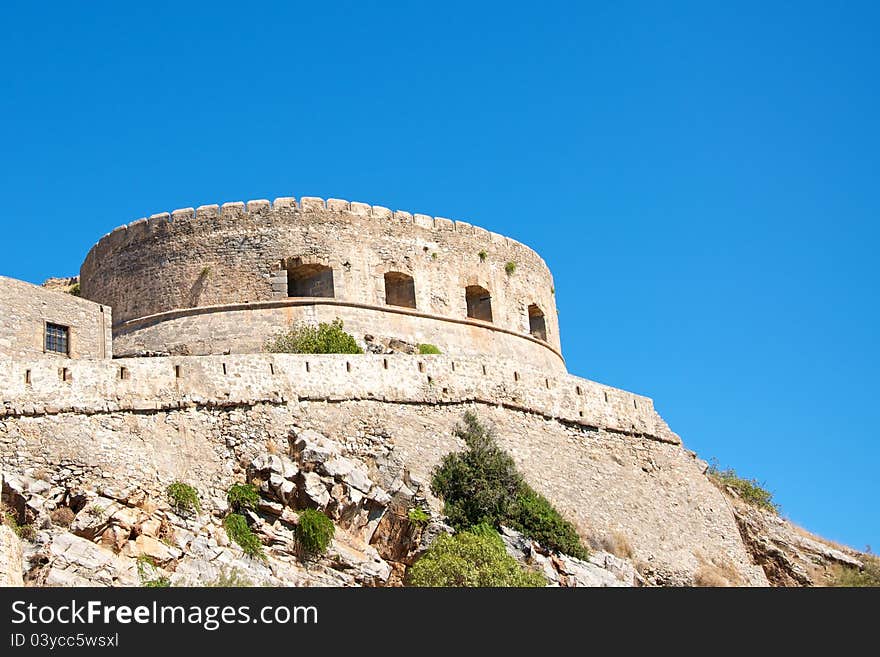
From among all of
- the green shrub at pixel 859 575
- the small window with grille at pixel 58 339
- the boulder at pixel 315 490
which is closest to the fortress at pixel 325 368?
the small window with grille at pixel 58 339

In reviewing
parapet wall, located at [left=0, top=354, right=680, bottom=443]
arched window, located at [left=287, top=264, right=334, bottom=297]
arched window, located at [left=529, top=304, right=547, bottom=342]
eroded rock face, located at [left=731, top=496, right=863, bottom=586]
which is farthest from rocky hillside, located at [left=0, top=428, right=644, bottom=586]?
arched window, located at [left=529, top=304, right=547, bottom=342]

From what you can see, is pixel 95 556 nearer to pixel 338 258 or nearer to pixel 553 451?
pixel 553 451

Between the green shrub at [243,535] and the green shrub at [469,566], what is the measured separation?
253 centimetres

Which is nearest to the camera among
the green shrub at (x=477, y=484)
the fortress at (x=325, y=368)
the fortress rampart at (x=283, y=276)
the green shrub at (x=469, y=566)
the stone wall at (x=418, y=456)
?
the green shrub at (x=469, y=566)

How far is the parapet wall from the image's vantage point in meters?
25.2

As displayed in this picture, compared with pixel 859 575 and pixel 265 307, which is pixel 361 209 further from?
pixel 859 575

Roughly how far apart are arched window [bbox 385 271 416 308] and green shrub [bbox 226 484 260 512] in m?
12.2

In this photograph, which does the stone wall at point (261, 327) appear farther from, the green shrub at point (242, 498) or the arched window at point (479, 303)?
the green shrub at point (242, 498)

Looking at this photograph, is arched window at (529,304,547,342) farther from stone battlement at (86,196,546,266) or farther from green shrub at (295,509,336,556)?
green shrub at (295,509,336,556)

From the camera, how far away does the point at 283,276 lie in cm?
3534

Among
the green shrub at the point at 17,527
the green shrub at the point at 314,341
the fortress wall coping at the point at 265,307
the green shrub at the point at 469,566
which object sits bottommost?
the green shrub at the point at 469,566

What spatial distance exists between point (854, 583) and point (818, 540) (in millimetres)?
2347

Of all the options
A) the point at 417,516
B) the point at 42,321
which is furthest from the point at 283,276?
the point at 417,516

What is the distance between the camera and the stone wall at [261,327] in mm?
34844
